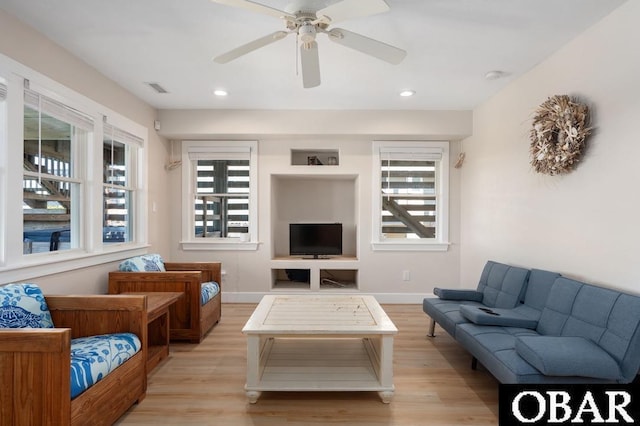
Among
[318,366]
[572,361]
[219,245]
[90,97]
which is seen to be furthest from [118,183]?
[572,361]

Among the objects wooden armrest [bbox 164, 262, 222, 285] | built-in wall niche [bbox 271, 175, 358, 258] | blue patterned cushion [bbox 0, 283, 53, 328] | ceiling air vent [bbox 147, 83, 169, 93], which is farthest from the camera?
built-in wall niche [bbox 271, 175, 358, 258]

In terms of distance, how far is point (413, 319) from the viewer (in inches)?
161

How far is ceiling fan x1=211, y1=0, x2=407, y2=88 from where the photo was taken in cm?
186

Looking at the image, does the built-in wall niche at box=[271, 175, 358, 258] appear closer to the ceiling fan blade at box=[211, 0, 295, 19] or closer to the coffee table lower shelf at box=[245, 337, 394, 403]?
the coffee table lower shelf at box=[245, 337, 394, 403]

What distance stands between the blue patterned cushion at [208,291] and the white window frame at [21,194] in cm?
96

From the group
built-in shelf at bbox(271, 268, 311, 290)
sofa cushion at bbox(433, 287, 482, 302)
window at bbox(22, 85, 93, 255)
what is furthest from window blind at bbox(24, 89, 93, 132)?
sofa cushion at bbox(433, 287, 482, 302)

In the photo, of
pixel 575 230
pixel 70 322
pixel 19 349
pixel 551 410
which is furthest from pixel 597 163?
pixel 70 322

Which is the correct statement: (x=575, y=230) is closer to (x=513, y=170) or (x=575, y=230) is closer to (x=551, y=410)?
(x=513, y=170)

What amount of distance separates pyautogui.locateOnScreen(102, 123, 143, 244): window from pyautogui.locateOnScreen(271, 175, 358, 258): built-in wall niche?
2032 millimetres

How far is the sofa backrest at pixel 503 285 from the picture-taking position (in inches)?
118

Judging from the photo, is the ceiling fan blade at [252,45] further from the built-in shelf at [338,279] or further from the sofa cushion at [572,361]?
the built-in shelf at [338,279]

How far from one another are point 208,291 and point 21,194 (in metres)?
1.77

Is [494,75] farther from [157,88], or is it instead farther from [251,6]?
[157,88]

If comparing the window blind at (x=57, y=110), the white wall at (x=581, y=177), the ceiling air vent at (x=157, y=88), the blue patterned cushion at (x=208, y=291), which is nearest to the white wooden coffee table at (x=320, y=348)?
the blue patterned cushion at (x=208, y=291)
